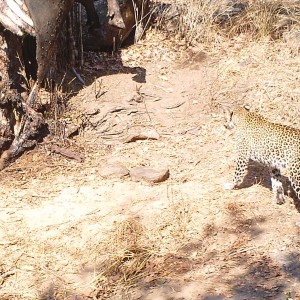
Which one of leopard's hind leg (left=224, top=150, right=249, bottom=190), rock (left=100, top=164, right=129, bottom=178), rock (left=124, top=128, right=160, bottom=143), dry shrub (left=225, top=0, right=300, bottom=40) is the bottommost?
rock (left=100, top=164, right=129, bottom=178)

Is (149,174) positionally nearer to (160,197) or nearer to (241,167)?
(160,197)

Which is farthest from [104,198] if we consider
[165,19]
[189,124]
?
[165,19]

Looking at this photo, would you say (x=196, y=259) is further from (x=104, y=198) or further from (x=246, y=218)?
(x=104, y=198)

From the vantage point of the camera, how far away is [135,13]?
9.61 metres

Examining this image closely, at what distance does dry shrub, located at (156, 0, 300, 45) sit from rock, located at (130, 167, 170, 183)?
10.5ft

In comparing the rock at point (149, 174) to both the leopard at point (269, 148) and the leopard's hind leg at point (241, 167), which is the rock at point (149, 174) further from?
the leopard's hind leg at point (241, 167)

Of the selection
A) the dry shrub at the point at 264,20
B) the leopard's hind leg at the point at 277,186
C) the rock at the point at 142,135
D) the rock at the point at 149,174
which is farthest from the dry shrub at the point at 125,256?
the dry shrub at the point at 264,20

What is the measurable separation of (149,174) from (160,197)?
1.42ft

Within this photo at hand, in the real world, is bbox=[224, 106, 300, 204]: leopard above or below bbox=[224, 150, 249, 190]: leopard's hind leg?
above

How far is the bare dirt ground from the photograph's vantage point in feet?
17.5

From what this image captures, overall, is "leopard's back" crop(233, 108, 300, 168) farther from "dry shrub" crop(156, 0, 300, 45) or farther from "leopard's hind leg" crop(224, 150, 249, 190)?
"dry shrub" crop(156, 0, 300, 45)

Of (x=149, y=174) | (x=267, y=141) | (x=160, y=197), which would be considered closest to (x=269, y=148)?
(x=267, y=141)

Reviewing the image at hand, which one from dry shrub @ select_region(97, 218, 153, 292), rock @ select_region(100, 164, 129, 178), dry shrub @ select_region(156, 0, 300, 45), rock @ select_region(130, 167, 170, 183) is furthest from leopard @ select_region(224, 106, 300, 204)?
dry shrub @ select_region(156, 0, 300, 45)

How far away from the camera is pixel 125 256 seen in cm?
555
